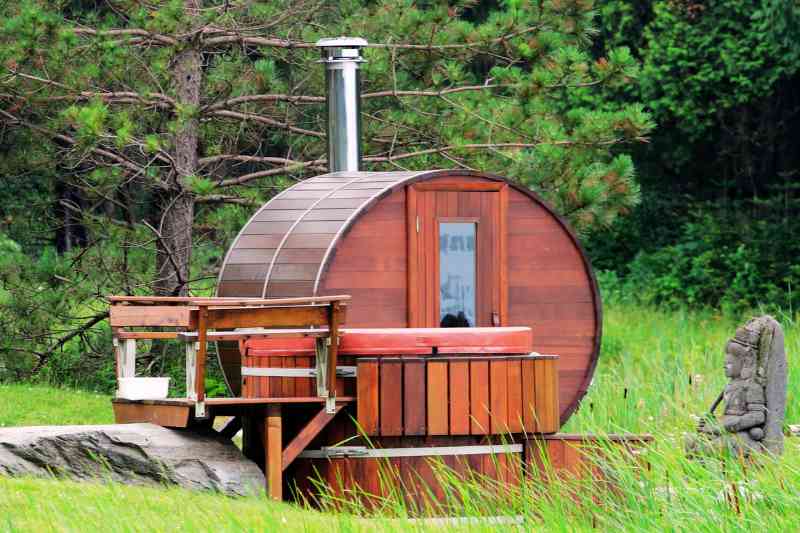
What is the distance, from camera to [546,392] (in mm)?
9195

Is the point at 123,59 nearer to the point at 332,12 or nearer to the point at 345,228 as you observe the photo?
the point at 332,12

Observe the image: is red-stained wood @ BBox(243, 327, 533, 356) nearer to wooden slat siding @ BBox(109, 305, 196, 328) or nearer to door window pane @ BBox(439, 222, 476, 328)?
wooden slat siding @ BBox(109, 305, 196, 328)

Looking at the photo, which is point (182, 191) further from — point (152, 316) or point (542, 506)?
point (542, 506)

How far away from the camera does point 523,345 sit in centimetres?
933

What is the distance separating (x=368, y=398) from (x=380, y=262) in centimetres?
172

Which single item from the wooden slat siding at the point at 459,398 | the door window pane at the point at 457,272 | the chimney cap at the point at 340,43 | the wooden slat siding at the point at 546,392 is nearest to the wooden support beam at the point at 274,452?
the wooden slat siding at the point at 459,398

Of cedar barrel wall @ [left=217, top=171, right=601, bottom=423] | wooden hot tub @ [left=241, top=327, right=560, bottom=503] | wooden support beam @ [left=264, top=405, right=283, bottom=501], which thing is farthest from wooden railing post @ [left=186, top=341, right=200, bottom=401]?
cedar barrel wall @ [left=217, top=171, right=601, bottom=423]

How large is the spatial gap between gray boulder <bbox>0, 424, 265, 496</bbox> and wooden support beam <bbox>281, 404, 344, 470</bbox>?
26 cm

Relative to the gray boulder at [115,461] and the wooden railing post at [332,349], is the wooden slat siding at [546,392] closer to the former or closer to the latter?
the wooden railing post at [332,349]

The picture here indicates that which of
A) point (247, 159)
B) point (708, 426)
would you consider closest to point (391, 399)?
point (708, 426)

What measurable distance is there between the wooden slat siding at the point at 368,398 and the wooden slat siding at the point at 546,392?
3.52ft

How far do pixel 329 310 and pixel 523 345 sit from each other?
1.36 m

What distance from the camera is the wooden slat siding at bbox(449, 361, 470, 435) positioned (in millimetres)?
8945

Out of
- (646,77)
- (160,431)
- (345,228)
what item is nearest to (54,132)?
(345,228)
